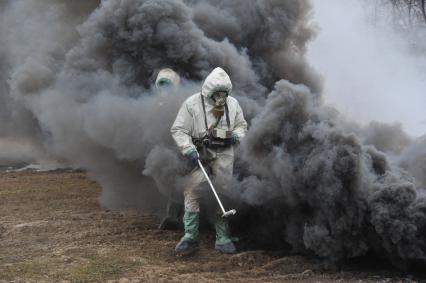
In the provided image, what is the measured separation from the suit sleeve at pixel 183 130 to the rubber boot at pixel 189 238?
77cm

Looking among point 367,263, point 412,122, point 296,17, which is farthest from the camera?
point 412,122

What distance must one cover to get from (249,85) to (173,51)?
48.8 inches

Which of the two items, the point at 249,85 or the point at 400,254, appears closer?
the point at 400,254

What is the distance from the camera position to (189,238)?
23.2 feet

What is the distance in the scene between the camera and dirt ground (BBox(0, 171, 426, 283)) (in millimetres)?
6125

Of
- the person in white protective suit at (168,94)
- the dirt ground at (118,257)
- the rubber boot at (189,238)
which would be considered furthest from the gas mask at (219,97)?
the dirt ground at (118,257)

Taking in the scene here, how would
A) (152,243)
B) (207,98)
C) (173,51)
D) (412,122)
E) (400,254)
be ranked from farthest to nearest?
(412,122)
(173,51)
(152,243)
(207,98)
(400,254)

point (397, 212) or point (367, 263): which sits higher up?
point (397, 212)

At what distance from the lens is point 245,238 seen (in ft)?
25.1

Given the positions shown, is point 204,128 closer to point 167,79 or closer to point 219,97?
point 219,97

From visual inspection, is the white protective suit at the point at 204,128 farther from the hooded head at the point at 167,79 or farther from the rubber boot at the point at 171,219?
the hooded head at the point at 167,79

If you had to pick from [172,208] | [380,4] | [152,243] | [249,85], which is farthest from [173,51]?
[380,4]

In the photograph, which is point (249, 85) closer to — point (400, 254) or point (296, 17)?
point (296, 17)

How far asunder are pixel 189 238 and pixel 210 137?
1.15m
